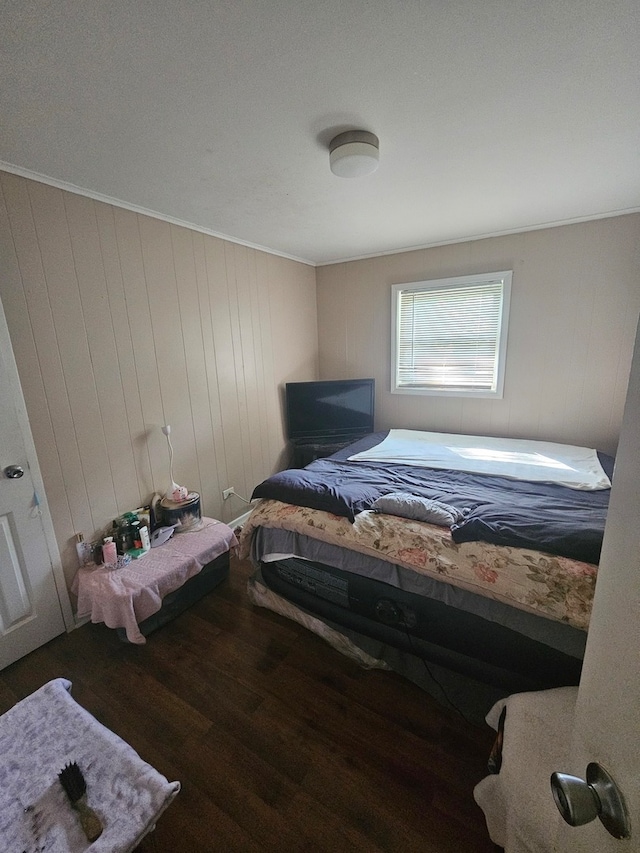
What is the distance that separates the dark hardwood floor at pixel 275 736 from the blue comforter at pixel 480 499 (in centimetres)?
77

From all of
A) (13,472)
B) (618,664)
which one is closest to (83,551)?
(13,472)

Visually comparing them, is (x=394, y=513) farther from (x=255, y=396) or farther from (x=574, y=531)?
(x=255, y=396)

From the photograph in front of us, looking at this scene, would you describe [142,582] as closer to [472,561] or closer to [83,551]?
[83,551]

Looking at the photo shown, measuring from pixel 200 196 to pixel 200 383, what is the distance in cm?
121

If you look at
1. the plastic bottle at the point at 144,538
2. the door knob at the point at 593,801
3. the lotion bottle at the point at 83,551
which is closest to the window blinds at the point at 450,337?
the plastic bottle at the point at 144,538

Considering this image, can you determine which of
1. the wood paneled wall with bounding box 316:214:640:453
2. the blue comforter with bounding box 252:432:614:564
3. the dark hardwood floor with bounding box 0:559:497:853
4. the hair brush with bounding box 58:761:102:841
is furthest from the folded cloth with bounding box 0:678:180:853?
the wood paneled wall with bounding box 316:214:640:453

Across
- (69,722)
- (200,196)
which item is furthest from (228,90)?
(69,722)

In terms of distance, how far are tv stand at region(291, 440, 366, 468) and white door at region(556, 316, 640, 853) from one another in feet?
8.72

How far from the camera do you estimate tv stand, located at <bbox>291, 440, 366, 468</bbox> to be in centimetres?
325

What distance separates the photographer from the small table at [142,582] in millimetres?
1747

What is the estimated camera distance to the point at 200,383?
8.59 feet

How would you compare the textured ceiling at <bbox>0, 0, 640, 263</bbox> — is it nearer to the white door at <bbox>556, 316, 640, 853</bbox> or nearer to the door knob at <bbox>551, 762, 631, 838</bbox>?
the white door at <bbox>556, 316, 640, 853</bbox>

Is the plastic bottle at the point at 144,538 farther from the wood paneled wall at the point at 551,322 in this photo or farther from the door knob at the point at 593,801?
the wood paneled wall at the point at 551,322

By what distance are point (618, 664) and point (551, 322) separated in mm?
2956
